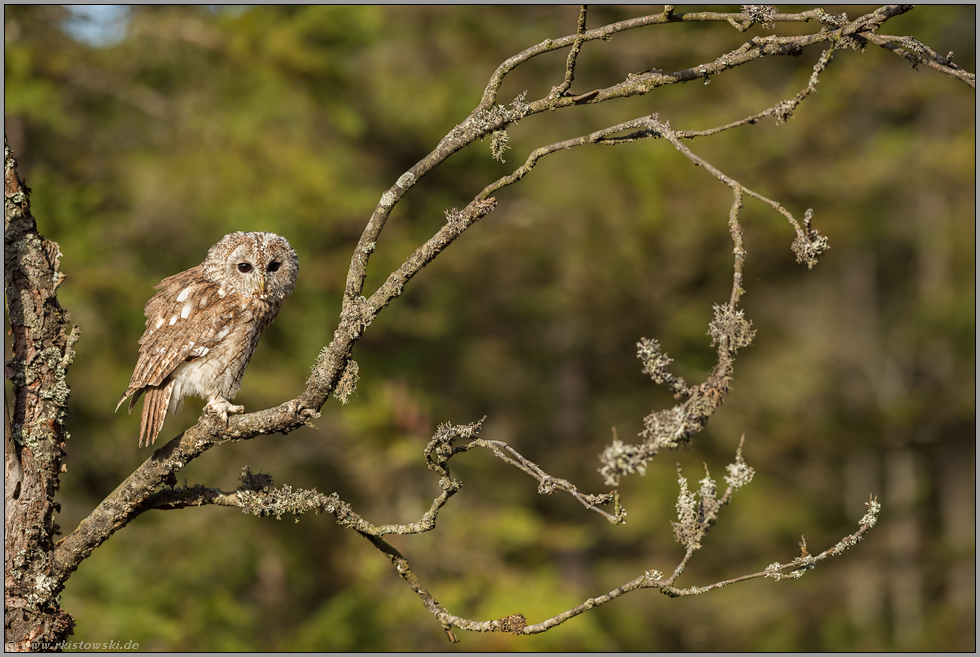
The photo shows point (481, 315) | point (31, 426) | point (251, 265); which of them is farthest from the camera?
point (481, 315)

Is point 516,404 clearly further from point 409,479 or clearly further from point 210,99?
point 210,99

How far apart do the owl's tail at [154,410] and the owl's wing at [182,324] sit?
0.06 m

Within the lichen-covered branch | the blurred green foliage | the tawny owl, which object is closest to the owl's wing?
the tawny owl

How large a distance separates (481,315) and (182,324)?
7.90 meters

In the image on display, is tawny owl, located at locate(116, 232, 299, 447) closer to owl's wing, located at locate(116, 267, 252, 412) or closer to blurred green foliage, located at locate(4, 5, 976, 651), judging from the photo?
owl's wing, located at locate(116, 267, 252, 412)

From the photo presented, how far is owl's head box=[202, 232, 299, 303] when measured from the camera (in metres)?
3.88

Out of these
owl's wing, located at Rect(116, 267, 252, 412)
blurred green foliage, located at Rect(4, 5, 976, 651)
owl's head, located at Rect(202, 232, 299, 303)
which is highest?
blurred green foliage, located at Rect(4, 5, 976, 651)

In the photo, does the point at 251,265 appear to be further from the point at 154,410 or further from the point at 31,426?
the point at 31,426

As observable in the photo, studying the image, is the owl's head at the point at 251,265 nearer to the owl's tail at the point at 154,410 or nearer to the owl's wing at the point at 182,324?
the owl's wing at the point at 182,324

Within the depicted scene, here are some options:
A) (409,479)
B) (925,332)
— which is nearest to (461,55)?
(409,479)

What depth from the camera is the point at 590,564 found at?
1364cm

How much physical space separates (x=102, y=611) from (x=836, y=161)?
415 inches

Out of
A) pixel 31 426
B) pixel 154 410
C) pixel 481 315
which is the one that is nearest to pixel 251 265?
pixel 154 410

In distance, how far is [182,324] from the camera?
371 centimetres
